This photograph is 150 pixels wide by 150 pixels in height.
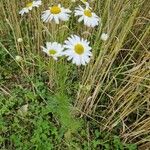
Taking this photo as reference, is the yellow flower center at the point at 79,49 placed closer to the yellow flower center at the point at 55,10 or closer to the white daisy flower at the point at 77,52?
the white daisy flower at the point at 77,52

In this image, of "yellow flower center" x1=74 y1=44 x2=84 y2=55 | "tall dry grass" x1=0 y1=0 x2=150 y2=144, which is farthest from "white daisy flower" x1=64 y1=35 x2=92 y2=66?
"tall dry grass" x1=0 y1=0 x2=150 y2=144

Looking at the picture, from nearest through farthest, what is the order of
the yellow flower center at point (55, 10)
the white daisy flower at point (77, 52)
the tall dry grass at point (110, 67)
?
the white daisy flower at point (77, 52) → the yellow flower center at point (55, 10) → the tall dry grass at point (110, 67)

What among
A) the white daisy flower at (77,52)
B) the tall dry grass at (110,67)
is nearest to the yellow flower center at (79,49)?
the white daisy flower at (77,52)

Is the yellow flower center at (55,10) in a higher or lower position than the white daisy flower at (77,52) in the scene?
higher

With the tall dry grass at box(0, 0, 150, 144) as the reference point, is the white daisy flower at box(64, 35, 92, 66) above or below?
below

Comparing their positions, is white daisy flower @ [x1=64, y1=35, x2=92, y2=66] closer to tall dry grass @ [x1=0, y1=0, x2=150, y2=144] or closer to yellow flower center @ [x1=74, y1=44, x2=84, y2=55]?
yellow flower center @ [x1=74, y1=44, x2=84, y2=55]

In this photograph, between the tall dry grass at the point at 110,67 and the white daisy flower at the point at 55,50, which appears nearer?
the white daisy flower at the point at 55,50

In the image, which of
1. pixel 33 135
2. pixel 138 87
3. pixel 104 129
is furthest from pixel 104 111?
pixel 33 135

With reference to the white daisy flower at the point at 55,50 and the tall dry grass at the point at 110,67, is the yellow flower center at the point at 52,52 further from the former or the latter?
the tall dry grass at the point at 110,67

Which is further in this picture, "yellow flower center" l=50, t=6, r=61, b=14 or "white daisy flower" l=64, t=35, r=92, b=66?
"yellow flower center" l=50, t=6, r=61, b=14

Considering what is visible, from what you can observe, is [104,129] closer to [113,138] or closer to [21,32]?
[113,138]

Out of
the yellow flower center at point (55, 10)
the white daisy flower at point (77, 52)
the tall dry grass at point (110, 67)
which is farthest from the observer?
the tall dry grass at point (110, 67)
